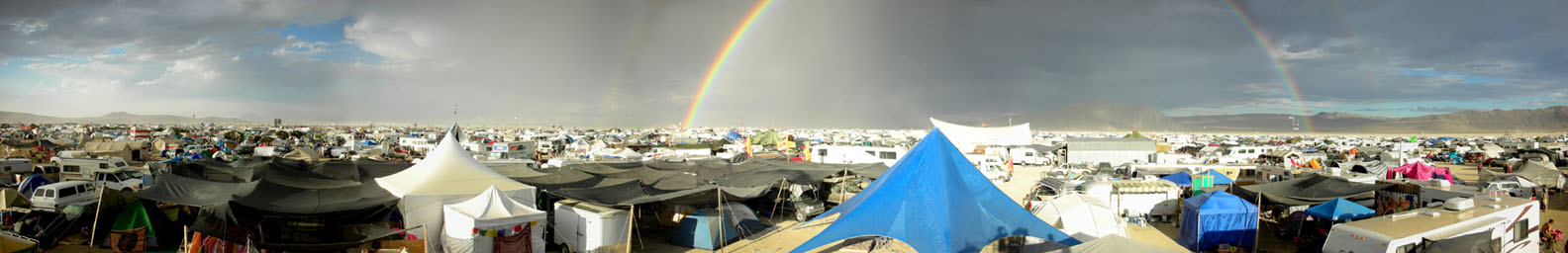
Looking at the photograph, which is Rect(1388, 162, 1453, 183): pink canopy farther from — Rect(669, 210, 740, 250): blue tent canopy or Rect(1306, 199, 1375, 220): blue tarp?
Rect(669, 210, 740, 250): blue tent canopy

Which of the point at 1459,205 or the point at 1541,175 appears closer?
the point at 1459,205

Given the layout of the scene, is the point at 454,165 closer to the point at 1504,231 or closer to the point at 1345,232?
the point at 1345,232

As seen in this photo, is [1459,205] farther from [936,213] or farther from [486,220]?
[486,220]

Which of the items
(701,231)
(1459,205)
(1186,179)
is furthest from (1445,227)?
(1186,179)

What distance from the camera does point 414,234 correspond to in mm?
10539

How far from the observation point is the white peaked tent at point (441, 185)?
1072 cm

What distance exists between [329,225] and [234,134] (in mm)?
68534

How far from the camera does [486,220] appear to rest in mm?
9336

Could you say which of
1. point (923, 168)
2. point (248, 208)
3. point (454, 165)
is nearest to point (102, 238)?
point (248, 208)

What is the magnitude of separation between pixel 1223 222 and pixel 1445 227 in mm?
3185

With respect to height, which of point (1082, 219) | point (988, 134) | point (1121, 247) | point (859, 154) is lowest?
point (1082, 219)

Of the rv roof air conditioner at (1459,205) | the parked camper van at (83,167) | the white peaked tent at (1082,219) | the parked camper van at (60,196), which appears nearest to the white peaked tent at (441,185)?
the parked camper van at (60,196)

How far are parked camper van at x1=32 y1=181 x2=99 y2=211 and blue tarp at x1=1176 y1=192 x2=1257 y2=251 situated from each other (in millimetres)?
20428

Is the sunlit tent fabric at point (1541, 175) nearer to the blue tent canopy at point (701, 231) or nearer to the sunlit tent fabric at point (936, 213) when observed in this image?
the sunlit tent fabric at point (936, 213)
